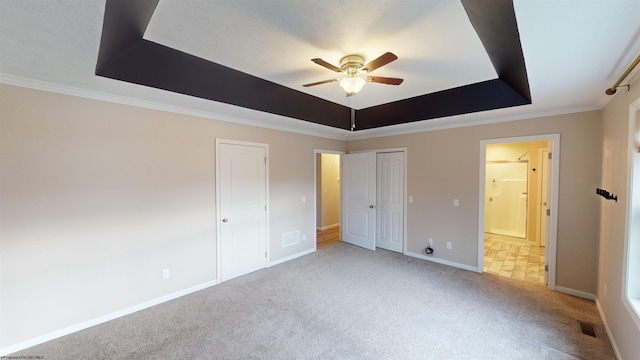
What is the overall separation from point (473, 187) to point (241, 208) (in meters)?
3.58

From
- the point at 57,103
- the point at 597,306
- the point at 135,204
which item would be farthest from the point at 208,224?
the point at 597,306

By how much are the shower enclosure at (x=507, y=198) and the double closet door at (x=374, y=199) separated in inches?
104

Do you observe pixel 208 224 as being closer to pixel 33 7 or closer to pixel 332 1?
pixel 33 7

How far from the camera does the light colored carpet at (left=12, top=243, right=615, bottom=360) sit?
2.08 meters

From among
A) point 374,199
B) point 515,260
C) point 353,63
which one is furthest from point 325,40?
point 515,260

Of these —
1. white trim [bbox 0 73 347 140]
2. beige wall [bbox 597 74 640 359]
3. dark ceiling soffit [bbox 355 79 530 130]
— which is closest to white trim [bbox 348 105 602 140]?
dark ceiling soffit [bbox 355 79 530 130]

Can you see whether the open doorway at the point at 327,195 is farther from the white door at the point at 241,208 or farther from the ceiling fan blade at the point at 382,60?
the ceiling fan blade at the point at 382,60

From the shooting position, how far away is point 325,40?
1.93 meters

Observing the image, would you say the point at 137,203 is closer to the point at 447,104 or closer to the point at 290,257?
the point at 290,257

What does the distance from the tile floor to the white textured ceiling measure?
2.45m

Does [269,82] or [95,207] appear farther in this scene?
[269,82]

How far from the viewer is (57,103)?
2242 millimetres

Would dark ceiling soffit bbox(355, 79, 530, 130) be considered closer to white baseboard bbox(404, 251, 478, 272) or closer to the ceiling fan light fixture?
the ceiling fan light fixture

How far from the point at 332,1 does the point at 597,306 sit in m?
4.16
